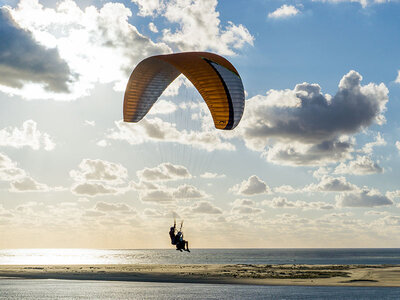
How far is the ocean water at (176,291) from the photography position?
42.5 meters

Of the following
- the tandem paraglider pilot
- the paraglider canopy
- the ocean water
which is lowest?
the ocean water

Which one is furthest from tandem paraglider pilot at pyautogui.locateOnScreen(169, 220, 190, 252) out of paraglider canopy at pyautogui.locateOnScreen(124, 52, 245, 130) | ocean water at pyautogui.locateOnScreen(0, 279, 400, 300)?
ocean water at pyautogui.locateOnScreen(0, 279, 400, 300)

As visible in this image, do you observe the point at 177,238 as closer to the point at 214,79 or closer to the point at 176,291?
the point at 214,79

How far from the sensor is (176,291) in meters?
46.2

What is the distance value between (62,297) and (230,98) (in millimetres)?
25648

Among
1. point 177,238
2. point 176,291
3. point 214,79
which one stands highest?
point 214,79

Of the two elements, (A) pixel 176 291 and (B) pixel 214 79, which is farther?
(A) pixel 176 291

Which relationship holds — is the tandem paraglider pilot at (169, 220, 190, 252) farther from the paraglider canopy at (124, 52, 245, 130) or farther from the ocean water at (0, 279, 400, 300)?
the ocean water at (0, 279, 400, 300)

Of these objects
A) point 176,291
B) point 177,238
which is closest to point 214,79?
point 177,238

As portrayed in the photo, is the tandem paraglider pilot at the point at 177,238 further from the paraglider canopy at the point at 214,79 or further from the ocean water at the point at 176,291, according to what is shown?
the ocean water at the point at 176,291

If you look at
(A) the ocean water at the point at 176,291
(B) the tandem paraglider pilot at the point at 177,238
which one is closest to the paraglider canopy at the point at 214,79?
(B) the tandem paraglider pilot at the point at 177,238

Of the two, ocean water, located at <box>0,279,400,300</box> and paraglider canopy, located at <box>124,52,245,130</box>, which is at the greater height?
paraglider canopy, located at <box>124,52,245,130</box>

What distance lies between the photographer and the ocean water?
42.5 metres

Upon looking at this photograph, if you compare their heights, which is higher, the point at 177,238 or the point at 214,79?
the point at 214,79
